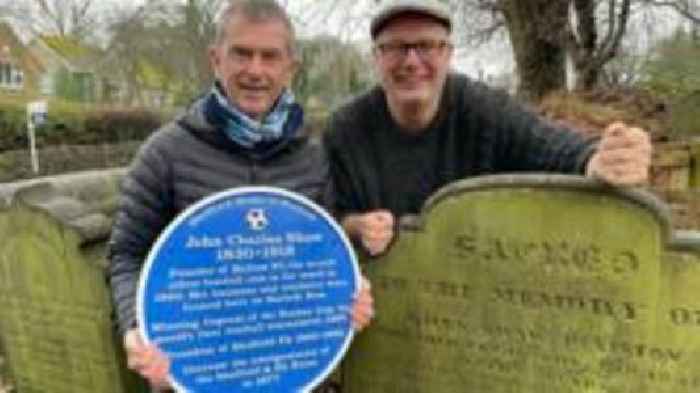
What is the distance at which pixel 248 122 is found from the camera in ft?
9.59

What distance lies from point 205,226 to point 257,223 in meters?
0.15

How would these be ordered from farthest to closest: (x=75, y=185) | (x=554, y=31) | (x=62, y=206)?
(x=554, y=31)
(x=75, y=185)
(x=62, y=206)

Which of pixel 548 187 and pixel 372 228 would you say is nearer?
pixel 548 187

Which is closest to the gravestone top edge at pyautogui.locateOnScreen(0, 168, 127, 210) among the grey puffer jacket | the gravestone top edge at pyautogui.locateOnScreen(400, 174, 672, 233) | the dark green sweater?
A: the grey puffer jacket

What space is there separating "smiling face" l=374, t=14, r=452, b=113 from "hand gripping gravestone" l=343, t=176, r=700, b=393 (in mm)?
312

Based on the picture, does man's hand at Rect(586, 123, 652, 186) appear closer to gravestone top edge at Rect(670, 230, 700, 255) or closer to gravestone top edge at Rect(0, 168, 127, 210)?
gravestone top edge at Rect(670, 230, 700, 255)

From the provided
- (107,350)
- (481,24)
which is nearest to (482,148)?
(107,350)

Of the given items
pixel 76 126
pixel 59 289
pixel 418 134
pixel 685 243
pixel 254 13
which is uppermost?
pixel 254 13

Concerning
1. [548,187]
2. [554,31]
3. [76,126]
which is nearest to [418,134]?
[548,187]

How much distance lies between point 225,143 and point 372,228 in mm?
535

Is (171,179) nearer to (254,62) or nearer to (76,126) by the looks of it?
(254,62)

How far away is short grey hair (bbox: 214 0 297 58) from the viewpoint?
2900mm

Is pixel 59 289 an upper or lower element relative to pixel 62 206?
lower

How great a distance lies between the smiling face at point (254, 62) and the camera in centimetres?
289
